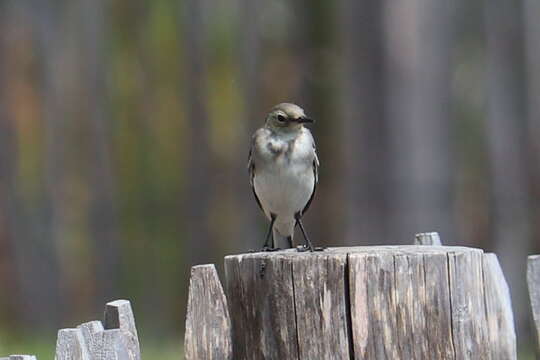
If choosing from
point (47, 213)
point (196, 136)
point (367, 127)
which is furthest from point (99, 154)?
point (367, 127)

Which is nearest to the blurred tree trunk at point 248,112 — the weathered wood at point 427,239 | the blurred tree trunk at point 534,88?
the blurred tree trunk at point 534,88

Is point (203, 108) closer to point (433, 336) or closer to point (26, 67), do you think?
point (26, 67)

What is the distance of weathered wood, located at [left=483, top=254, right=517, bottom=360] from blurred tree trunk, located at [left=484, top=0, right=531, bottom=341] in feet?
25.9

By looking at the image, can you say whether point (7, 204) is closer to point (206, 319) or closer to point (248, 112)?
point (248, 112)

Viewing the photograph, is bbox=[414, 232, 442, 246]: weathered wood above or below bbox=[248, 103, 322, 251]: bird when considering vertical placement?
below

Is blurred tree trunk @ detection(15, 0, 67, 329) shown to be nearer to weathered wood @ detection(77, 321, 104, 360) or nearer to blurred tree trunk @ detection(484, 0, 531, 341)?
blurred tree trunk @ detection(484, 0, 531, 341)

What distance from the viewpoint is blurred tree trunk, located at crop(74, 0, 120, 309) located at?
14.7 metres

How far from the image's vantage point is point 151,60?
1661cm

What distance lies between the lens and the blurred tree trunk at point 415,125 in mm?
9117

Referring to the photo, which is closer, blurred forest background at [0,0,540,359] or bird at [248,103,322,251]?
bird at [248,103,322,251]

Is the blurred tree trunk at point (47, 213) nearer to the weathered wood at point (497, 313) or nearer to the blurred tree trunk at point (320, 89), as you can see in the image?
the blurred tree trunk at point (320, 89)

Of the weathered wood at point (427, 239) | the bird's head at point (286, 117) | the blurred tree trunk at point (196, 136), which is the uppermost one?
the blurred tree trunk at point (196, 136)

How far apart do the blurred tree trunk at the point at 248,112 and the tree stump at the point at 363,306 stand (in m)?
9.79

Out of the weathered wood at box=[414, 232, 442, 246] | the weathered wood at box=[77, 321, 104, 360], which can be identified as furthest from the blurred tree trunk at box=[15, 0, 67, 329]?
the weathered wood at box=[77, 321, 104, 360]
